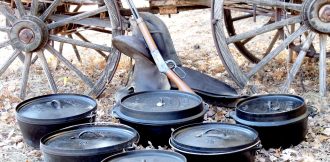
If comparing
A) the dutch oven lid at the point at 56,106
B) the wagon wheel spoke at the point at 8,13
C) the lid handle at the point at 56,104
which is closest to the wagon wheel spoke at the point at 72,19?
the wagon wheel spoke at the point at 8,13

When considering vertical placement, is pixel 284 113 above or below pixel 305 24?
below

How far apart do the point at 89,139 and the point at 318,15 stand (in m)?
2.30

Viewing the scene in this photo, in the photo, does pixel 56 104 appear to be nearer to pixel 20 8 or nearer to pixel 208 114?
pixel 208 114

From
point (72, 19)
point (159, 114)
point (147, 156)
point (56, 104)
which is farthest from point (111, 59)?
point (147, 156)

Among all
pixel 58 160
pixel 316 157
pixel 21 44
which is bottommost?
pixel 316 157

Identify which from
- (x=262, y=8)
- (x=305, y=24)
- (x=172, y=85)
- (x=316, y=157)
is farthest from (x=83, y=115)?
(x=262, y=8)

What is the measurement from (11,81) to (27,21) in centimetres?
126

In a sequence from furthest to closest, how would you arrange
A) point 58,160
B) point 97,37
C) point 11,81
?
point 97,37 → point 11,81 → point 58,160

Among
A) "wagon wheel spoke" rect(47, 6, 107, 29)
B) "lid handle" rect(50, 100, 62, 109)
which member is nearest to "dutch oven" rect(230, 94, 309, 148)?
"lid handle" rect(50, 100, 62, 109)

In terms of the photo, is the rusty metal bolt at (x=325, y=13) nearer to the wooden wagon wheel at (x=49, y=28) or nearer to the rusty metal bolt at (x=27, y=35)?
the wooden wagon wheel at (x=49, y=28)

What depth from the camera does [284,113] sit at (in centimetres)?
364

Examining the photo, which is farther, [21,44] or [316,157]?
[21,44]

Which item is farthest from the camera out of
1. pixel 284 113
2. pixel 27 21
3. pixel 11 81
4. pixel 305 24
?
pixel 11 81

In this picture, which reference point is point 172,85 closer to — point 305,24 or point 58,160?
point 305,24
